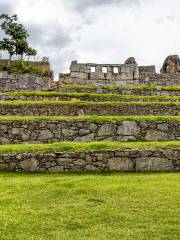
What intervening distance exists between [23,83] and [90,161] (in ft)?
55.8

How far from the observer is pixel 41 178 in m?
10.4

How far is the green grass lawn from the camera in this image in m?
6.44

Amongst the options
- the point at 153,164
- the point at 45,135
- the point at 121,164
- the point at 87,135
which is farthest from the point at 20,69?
the point at 153,164

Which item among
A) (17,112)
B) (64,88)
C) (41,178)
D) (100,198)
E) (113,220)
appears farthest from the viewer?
(64,88)

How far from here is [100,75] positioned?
30.9m

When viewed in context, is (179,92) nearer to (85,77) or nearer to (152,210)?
(85,77)

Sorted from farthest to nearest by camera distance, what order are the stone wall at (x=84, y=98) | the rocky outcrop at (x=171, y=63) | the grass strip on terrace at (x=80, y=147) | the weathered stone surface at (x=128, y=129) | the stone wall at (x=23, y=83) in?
1. the rocky outcrop at (x=171, y=63)
2. the stone wall at (x=23, y=83)
3. the stone wall at (x=84, y=98)
4. the weathered stone surface at (x=128, y=129)
5. the grass strip on terrace at (x=80, y=147)

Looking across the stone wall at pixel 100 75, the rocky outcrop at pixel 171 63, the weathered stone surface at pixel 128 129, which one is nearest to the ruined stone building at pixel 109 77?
the stone wall at pixel 100 75

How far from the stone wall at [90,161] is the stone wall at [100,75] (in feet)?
62.8

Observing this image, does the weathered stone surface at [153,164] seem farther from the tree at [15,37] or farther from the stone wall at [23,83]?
the tree at [15,37]

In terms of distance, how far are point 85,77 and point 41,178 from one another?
20.9 meters

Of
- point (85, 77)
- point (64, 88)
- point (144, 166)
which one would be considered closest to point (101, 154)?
Result: point (144, 166)

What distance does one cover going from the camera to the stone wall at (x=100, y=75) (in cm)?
3059

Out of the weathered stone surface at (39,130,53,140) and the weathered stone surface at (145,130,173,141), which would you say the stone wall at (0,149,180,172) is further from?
the weathered stone surface at (145,130,173,141)
